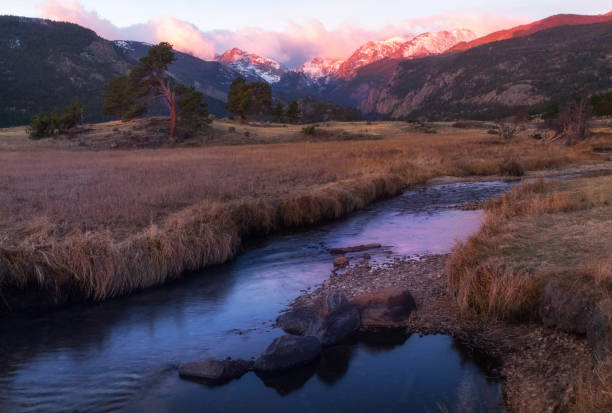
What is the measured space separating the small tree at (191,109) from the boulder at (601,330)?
189 feet

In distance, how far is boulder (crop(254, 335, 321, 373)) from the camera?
328 inches

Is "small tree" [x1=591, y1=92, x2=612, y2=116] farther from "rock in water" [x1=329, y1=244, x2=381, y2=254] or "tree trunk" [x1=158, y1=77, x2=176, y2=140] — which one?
"rock in water" [x1=329, y1=244, x2=381, y2=254]

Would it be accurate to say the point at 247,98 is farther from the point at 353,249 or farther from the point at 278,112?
the point at 353,249

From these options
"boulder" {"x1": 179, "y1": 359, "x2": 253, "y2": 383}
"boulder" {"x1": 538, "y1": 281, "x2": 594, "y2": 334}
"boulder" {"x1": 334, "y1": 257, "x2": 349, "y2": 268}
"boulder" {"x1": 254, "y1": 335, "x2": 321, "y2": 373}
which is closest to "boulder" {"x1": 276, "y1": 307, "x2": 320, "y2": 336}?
"boulder" {"x1": 254, "y1": 335, "x2": 321, "y2": 373}

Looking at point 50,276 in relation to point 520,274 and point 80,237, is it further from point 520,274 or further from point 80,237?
point 520,274

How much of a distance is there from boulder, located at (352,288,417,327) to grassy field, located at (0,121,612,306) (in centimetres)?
592

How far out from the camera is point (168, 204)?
711 inches

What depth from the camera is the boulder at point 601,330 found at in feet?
22.4

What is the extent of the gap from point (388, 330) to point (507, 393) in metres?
2.81

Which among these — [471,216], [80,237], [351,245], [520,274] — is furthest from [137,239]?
[471,216]

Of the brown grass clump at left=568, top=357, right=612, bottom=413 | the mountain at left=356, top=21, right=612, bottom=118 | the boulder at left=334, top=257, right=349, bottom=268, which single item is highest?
the mountain at left=356, top=21, right=612, bottom=118

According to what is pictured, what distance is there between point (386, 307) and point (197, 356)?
12.8ft

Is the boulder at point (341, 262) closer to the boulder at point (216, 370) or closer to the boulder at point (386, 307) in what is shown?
the boulder at point (386, 307)

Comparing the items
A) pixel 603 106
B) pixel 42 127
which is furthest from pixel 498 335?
pixel 603 106
